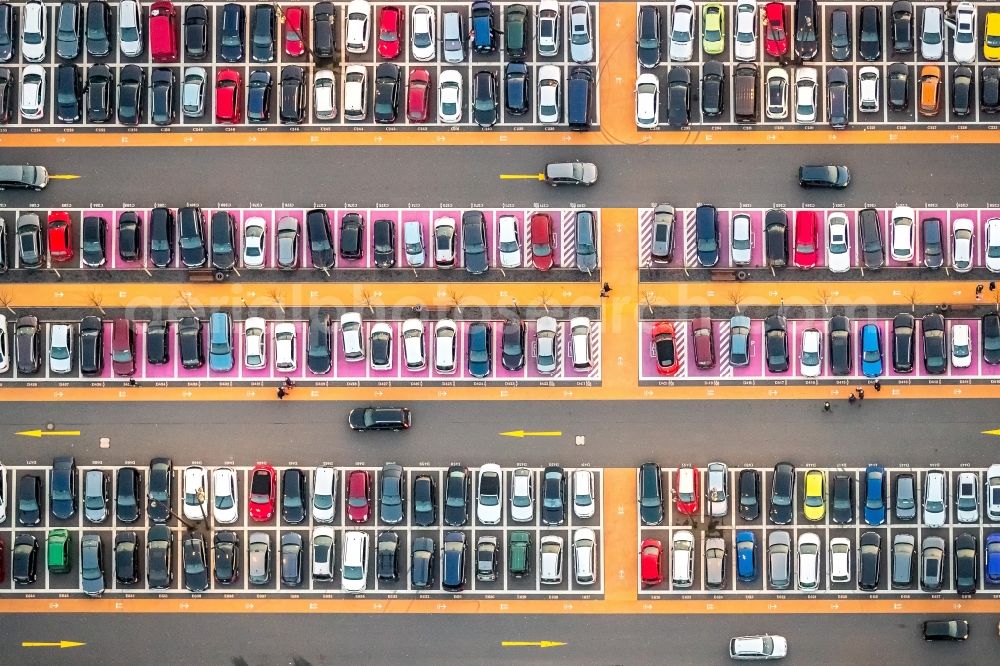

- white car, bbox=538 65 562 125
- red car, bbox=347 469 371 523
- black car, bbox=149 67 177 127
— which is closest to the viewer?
red car, bbox=347 469 371 523

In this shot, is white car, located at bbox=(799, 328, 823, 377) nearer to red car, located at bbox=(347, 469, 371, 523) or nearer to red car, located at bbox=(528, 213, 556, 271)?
red car, located at bbox=(528, 213, 556, 271)

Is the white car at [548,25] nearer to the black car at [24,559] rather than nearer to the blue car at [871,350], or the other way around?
the blue car at [871,350]

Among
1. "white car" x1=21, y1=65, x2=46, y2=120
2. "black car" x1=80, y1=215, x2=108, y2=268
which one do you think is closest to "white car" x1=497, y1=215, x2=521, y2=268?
"black car" x1=80, y1=215, x2=108, y2=268

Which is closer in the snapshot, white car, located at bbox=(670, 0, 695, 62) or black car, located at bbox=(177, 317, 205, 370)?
black car, located at bbox=(177, 317, 205, 370)

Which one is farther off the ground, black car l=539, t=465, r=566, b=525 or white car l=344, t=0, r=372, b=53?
white car l=344, t=0, r=372, b=53

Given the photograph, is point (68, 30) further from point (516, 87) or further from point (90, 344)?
point (516, 87)

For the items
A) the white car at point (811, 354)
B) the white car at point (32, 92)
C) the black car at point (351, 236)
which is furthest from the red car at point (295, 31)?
the white car at point (811, 354)

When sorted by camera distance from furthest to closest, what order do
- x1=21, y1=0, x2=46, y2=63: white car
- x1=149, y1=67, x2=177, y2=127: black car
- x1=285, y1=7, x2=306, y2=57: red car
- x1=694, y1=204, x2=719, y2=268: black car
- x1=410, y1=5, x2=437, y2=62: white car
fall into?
x1=21, y1=0, x2=46, y2=63: white car → x1=285, y1=7, x2=306, y2=57: red car → x1=410, y1=5, x2=437, y2=62: white car → x1=149, y1=67, x2=177, y2=127: black car → x1=694, y1=204, x2=719, y2=268: black car

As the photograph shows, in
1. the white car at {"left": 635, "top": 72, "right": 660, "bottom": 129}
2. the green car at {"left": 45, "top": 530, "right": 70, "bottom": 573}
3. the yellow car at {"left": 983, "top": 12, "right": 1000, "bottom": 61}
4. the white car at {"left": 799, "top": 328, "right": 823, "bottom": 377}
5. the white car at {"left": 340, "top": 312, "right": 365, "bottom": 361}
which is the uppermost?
the yellow car at {"left": 983, "top": 12, "right": 1000, "bottom": 61}
